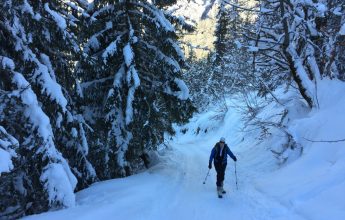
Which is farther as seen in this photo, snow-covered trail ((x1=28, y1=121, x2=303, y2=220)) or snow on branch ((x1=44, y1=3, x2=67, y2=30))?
snow on branch ((x1=44, y1=3, x2=67, y2=30))

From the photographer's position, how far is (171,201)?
1230 cm

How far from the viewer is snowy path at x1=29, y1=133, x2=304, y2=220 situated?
406 inches

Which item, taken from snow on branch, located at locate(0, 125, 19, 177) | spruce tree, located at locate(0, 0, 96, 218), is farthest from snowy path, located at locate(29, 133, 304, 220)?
snow on branch, located at locate(0, 125, 19, 177)

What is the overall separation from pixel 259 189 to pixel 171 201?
11.1ft

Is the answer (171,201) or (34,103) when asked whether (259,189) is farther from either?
(34,103)

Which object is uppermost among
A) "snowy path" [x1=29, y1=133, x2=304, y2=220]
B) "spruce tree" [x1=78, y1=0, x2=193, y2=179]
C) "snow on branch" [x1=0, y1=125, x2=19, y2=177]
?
"spruce tree" [x1=78, y1=0, x2=193, y2=179]

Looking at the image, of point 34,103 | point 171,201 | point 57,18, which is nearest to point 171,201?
point 171,201

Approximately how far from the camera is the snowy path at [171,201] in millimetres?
10320

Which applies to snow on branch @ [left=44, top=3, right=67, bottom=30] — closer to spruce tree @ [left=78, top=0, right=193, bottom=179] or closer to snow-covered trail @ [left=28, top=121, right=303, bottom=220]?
spruce tree @ [left=78, top=0, right=193, bottom=179]

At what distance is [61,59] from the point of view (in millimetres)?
13102

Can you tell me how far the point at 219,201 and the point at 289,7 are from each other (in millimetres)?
8575

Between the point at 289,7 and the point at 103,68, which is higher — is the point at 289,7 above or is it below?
above

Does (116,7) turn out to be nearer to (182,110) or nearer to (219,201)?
(182,110)

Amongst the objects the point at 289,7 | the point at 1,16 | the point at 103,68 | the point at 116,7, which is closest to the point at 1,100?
the point at 1,16
